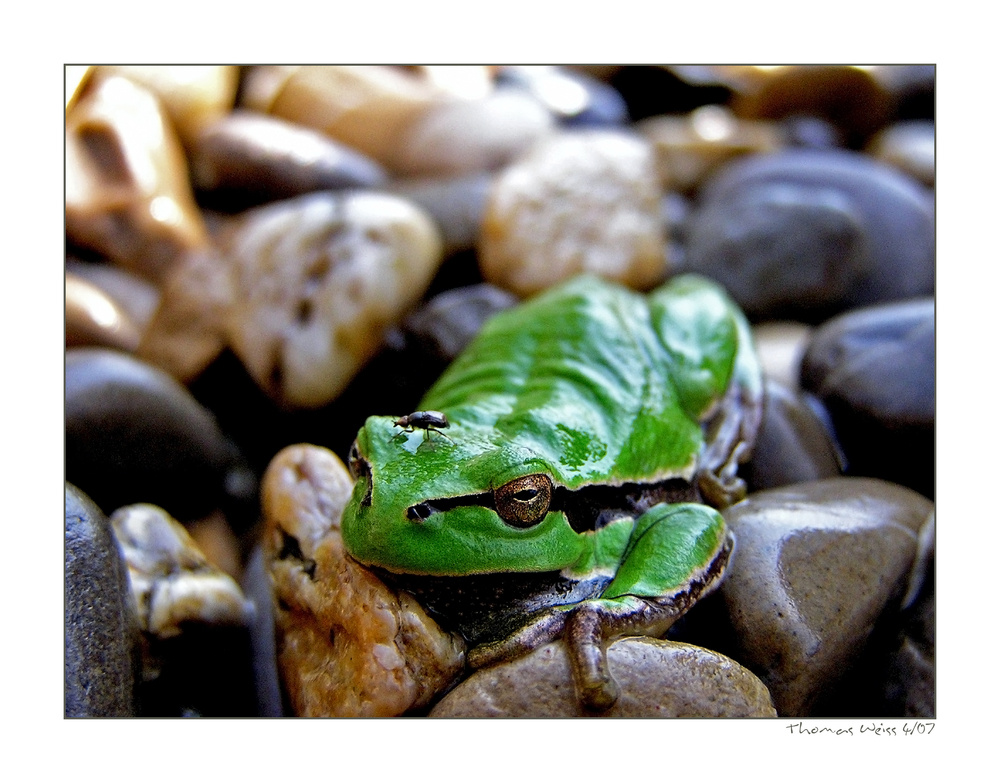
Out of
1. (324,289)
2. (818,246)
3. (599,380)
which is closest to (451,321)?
(324,289)

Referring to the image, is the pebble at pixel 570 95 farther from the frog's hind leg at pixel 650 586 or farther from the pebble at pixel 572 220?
the frog's hind leg at pixel 650 586

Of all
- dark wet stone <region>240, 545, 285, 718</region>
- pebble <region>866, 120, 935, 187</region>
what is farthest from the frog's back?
pebble <region>866, 120, 935, 187</region>

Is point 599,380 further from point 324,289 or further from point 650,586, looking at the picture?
point 324,289

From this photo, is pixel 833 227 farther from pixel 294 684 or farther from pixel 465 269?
pixel 294 684

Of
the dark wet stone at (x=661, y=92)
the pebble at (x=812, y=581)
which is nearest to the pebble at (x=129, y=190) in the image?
the dark wet stone at (x=661, y=92)
